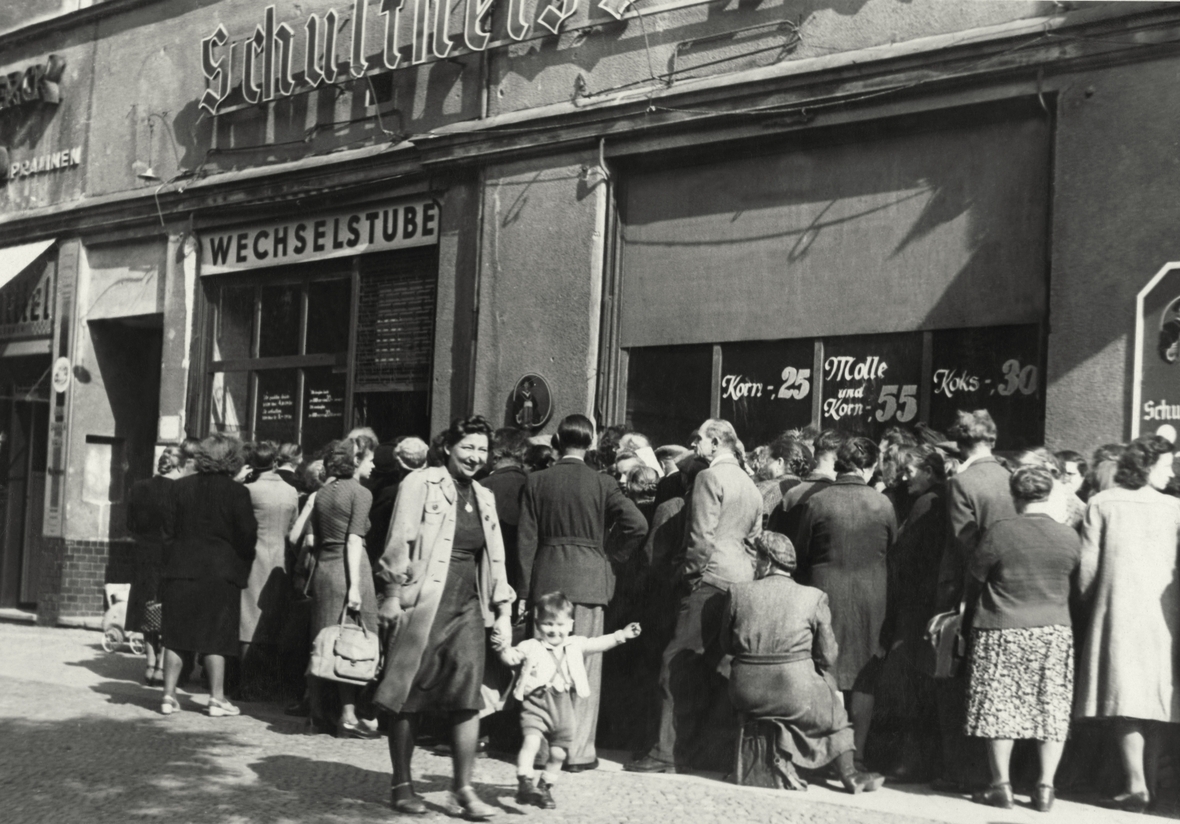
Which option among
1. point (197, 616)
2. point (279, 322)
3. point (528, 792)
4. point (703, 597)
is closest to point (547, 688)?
point (528, 792)

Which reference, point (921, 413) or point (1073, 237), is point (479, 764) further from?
point (1073, 237)

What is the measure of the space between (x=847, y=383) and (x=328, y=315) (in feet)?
19.1

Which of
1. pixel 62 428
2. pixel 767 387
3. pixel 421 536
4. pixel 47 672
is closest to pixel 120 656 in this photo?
pixel 47 672

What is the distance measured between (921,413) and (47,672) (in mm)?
7155

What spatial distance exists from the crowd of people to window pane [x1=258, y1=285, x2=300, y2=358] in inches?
201

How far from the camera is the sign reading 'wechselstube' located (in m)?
13.4

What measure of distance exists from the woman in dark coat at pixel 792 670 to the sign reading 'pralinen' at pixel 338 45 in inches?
229

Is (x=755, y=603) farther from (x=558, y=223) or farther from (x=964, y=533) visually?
(x=558, y=223)

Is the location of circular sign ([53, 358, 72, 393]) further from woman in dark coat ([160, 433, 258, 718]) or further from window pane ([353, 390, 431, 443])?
woman in dark coat ([160, 433, 258, 718])

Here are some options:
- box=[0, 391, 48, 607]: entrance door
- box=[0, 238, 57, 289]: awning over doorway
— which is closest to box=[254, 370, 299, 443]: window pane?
box=[0, 391, 48, 607]: entrance door

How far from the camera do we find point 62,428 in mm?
16500

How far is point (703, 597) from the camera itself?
8.20 metres

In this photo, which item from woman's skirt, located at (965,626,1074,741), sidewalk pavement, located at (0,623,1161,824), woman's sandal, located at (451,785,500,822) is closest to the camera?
woman's sandal, located at (451,785,500,822)

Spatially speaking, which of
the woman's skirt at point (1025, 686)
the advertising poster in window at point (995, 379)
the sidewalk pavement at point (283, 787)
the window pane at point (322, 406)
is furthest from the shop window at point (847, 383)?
the window pane at point (322, 406)
